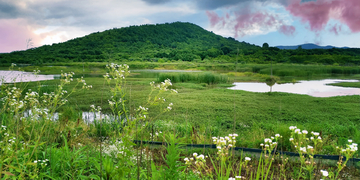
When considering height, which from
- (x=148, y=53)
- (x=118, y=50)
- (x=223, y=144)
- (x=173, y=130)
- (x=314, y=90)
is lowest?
(x=173, y=130)

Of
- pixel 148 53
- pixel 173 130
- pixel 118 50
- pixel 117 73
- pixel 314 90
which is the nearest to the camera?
pixel 117 73

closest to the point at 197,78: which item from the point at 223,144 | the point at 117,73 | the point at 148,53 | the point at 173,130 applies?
the point at 148,53

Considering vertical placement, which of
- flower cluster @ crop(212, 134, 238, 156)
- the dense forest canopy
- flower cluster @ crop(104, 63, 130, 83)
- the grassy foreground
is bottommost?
the grassy foreground

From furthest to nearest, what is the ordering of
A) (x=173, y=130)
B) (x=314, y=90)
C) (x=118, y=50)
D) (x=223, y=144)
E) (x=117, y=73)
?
(x=118, y=50), (x=314, y=90), (x=173, y=130), (x=117, y=73), (x=223, y=144)

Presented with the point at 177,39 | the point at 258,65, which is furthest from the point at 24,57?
the point at 258,65

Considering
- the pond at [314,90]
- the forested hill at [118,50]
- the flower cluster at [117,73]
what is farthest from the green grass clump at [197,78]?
the flower cluster at [117,73]

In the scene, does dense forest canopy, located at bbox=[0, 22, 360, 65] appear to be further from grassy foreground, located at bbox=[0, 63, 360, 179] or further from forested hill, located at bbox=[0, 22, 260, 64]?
grassy foreground, located at bbox=[0, 63, 360, 179]

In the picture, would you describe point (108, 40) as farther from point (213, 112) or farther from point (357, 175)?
point (357, 175)

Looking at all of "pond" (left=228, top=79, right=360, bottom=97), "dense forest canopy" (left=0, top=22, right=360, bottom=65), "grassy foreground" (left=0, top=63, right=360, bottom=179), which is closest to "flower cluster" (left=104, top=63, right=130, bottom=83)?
"grassy foreground" (left=0, top=63, right=360, bottom=179)

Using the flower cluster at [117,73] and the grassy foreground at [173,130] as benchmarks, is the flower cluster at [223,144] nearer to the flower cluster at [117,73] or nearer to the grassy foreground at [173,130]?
the grassy foreground at [173,130]

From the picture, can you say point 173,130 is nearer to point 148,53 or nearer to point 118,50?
point 148,53

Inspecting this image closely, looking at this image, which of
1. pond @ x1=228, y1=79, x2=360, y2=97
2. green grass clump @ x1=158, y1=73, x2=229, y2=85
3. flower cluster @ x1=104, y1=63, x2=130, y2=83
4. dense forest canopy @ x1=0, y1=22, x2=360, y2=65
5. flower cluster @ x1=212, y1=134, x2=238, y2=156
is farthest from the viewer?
dense forest canopy @ x1=0, y1=22, x2=360, y2=65

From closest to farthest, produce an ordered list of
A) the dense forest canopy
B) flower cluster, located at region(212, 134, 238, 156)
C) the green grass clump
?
1. flower cluster, located at region(212, 134, 238, 156)
2. the green grass clump
3. the dense forest canopy

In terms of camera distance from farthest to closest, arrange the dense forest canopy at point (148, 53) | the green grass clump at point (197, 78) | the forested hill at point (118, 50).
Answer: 1. the dense forest canopy at point (148, 53)
2. the forested hill at point (118, 50)
3. the green grass clump at point (197, 78)
